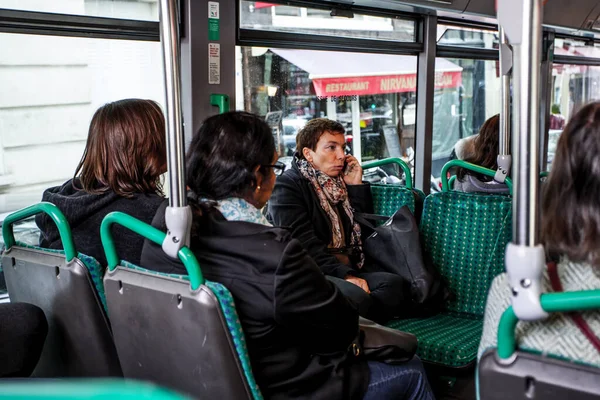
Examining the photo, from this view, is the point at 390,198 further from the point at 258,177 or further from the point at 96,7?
the point at 96,7

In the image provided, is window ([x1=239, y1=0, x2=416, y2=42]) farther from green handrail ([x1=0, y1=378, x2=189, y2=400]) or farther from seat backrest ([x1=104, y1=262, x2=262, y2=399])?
green handrail ([x1=0, y1=378, x2=189, y2=400])

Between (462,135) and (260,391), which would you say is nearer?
(260,391)

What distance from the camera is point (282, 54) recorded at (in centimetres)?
436

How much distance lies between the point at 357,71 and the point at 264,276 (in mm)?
3398

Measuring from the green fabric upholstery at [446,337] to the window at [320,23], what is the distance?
76.6 inches

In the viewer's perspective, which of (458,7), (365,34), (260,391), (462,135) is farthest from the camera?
(462,135)

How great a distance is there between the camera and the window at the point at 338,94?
4293mm

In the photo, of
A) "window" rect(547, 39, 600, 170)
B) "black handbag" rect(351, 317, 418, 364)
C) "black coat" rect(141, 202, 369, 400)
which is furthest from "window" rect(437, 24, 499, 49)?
"black coat" rect(141, 202, 369, 400)

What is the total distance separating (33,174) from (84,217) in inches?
38.4

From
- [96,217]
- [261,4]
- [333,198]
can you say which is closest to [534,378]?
[96,217]

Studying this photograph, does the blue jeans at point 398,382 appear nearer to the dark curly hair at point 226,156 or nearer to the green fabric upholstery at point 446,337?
the green fabric upholstery at point 446,337

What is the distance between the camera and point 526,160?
4.53 ft

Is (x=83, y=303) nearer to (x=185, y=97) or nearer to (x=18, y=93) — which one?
(x=18, y=93)

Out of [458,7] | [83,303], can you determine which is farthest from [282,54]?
[83,303]
